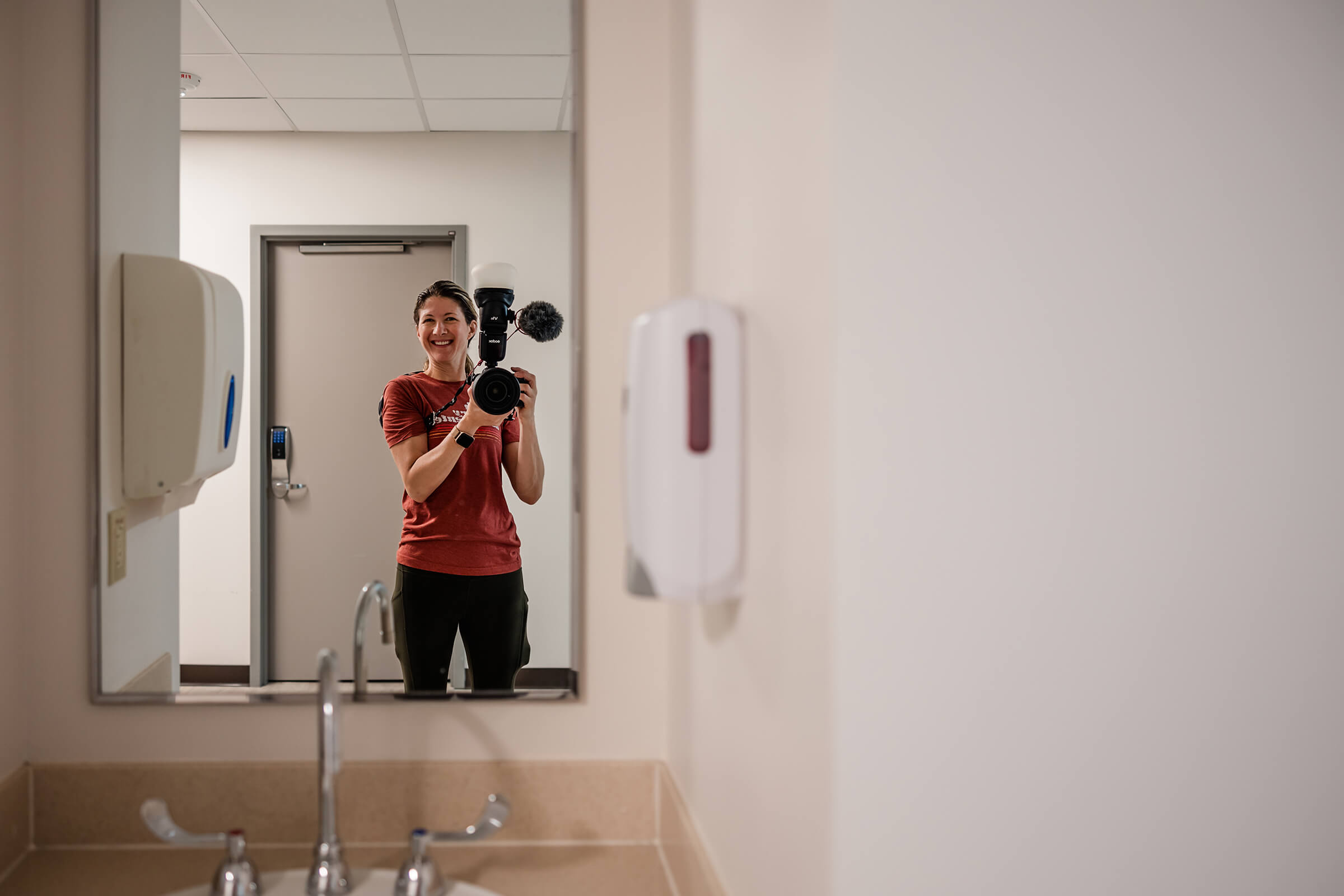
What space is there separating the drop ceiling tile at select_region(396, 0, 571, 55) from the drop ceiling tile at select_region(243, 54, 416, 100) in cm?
5

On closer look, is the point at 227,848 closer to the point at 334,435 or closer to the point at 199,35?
the point at 334,435

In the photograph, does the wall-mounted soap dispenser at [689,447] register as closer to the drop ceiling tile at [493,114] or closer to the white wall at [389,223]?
the white wall at [389,223]

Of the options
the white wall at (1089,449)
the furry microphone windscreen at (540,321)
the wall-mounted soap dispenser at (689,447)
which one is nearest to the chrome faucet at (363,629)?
the furry microphone windscreen at (540,321)

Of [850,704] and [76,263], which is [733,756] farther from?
[76,263]

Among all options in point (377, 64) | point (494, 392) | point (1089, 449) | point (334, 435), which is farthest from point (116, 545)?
point (1089, 449)

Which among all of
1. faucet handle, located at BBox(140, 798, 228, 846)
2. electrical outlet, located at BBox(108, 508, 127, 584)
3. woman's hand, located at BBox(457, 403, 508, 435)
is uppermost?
woman's hand, located at BBox(457, 403, 508, 435)

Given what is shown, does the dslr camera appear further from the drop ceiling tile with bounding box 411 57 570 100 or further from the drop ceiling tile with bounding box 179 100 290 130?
the drop ceiling tile with bounding box 179 100 290 130

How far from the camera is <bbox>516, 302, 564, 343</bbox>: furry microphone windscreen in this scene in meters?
1.09

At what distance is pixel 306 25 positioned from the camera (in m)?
1.07

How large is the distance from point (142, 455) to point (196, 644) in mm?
280

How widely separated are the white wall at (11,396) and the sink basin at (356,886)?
1.20ft

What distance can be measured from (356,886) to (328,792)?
0.15 metres

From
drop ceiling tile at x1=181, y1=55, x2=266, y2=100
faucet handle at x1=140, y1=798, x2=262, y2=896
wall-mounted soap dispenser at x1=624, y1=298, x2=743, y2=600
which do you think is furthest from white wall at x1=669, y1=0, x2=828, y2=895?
drop ceiling tile at x1=181, y1=55, x2=266, y2=100

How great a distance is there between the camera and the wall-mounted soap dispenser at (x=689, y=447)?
66 cm
